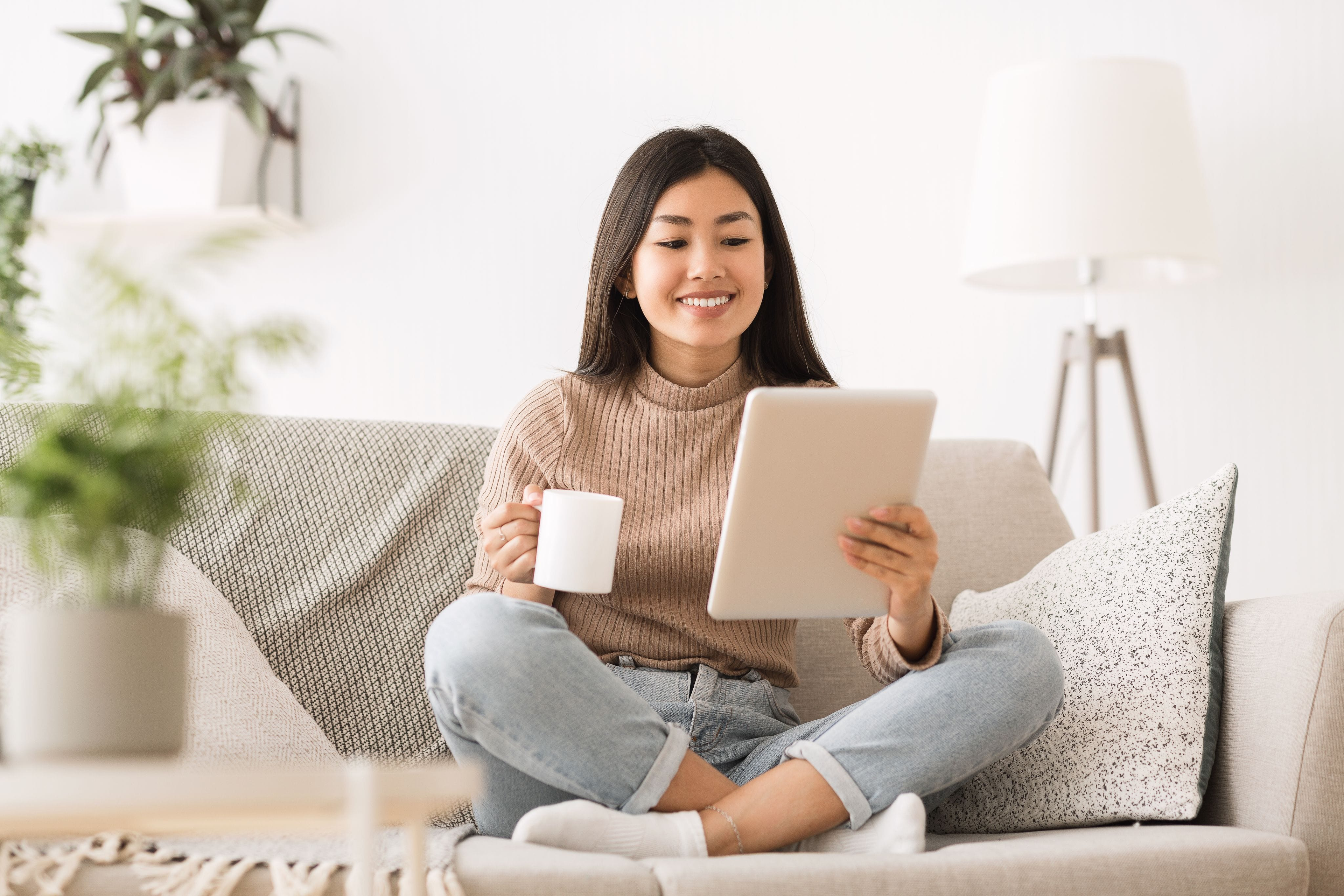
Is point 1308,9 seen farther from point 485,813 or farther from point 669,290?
point 485,813

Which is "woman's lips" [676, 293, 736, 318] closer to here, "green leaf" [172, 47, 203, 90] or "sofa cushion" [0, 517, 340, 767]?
"sofa cushion" [0, 517, 340, 767]

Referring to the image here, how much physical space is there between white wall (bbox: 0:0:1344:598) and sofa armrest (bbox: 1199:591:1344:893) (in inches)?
53.7

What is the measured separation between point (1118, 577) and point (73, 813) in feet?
3.80

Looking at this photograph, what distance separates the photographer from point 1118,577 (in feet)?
4.61

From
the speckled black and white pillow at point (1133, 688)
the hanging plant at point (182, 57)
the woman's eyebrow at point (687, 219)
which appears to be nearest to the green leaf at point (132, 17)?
the hanging plant at point (182, 57)

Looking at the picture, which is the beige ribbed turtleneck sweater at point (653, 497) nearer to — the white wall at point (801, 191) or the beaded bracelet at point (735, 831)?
the beaded bracelet at point (735, 831)

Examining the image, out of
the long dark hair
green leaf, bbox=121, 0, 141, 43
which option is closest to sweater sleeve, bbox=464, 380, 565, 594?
the long dark hair

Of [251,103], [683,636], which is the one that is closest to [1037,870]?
[683,636]

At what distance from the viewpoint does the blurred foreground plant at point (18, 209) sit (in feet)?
7.95

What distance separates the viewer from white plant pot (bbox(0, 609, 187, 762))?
2.00ft

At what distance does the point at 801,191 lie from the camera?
2.71 meters

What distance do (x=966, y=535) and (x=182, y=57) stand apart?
179 centimetres

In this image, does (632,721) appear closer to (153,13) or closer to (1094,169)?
(1094,169)

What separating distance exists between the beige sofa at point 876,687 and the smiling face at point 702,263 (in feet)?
1.22
